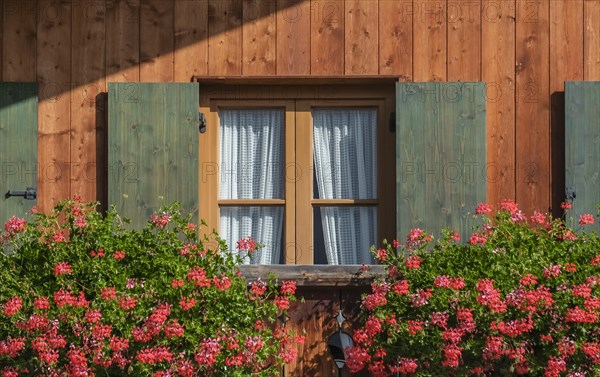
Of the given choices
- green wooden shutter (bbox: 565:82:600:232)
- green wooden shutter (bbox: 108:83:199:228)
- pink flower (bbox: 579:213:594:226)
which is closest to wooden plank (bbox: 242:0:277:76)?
green wooden shutter (bbox: 108:83:199:228)

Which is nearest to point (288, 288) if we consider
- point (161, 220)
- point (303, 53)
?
point (161, 220)

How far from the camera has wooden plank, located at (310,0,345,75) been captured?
28.1 ft

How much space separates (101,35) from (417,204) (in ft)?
7.97

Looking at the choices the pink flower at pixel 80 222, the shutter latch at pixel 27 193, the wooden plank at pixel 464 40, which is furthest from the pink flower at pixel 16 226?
the wooden plank at pixel 464 40

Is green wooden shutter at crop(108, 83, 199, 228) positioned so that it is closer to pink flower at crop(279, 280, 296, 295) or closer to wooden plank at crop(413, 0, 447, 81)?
pink flower at crop(279, 280, 296, 295)

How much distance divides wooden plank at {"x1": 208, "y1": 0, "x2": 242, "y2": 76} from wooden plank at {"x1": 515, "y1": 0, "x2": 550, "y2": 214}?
1.89 metres

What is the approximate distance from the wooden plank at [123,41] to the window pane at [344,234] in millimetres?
1594

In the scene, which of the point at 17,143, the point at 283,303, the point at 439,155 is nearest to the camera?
the point at 283,303

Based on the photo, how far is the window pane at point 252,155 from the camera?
865 centimetres

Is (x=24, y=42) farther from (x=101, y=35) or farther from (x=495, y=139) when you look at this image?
(x=495, y=139)

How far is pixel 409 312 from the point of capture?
7.27 m

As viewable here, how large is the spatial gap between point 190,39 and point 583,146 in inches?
107

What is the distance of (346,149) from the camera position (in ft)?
28.4

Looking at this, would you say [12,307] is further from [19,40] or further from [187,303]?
[19,40]
